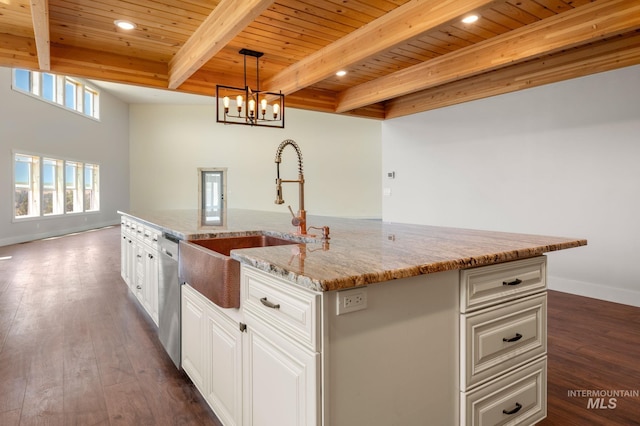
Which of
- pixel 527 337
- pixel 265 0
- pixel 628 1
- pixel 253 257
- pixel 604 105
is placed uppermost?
pixel 628 1

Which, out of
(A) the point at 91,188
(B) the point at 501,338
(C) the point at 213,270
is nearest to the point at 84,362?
(C) the point at 213,270

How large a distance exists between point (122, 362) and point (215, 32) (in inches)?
103

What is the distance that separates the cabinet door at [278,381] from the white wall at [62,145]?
8168 mm

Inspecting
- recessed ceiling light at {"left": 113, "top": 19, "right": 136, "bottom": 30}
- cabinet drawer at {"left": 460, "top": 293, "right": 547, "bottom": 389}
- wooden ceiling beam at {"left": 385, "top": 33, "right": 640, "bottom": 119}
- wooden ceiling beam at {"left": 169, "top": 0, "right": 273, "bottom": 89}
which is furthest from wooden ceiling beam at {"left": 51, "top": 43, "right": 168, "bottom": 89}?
cabinet drawer at {"left": 460, "top": 293, "right": 547, "bottom": 389}

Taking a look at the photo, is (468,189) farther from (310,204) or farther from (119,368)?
(310,204)

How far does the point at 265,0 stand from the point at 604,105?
3435mm

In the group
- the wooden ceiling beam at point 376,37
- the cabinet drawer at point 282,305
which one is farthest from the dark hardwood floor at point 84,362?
the wooden ceiling beam at point 376,37

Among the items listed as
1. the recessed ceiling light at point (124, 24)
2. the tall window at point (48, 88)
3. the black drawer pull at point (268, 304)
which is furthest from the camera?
the tall window at point (48, 88)

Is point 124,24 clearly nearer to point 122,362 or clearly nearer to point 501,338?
point 122,362

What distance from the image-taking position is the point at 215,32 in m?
3.09

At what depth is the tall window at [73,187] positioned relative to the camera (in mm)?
9205

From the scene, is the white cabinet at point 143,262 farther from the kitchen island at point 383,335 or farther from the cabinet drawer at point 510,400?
the cabinet drawer at point 510,400

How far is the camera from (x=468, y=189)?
4.84m

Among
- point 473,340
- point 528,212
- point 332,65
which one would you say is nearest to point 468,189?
point 528,212
